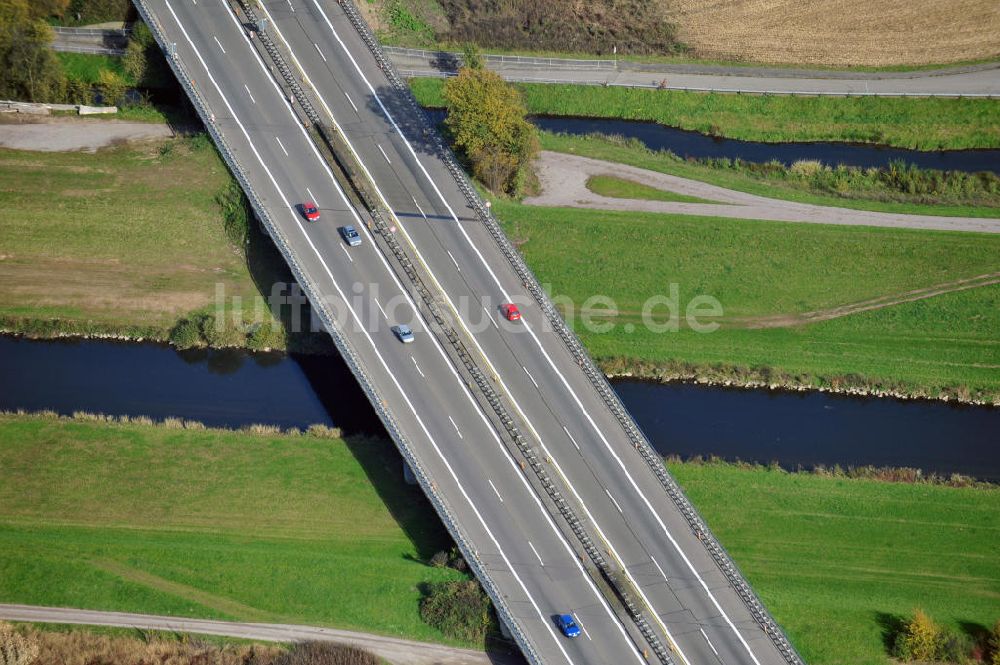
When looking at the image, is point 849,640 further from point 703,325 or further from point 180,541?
point 180,541

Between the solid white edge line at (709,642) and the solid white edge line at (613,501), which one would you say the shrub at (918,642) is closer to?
the solid white edge line at (709,642)

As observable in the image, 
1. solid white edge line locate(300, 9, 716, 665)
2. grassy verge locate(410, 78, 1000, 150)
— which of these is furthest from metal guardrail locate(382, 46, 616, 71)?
solid white edge line locate(300, 9, 716, 665)

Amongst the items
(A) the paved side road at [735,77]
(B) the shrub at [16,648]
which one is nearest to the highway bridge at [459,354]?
(A) the paved side road at [735,77]

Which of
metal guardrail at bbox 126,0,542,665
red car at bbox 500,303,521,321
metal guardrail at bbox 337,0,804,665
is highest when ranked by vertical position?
metal guardrail at bbox 337,0,804,665

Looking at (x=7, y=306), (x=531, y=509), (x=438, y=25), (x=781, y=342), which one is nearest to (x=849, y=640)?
(x=531, y=509)

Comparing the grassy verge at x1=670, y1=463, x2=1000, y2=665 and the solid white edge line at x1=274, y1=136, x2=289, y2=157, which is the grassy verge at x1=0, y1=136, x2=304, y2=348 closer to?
the solid white edge line at x1=274, y1=136, x2=289, y2=157

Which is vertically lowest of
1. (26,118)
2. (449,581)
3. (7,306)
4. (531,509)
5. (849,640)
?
(7,306)

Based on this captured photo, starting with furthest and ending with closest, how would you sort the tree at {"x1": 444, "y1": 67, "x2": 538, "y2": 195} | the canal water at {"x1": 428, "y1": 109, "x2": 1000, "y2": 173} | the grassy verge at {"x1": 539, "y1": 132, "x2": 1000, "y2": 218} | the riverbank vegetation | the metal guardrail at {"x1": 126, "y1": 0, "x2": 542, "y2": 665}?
1. the canal water at {"x1": 428, "y1": 109, "x2": 1000, "y2": 173}
2. the grassy verge at {"x1": 539, "y1": 132, "x2": 1000, "y2": 218}
3. the tree at {"x1": 444, "y1": 67, "x2": 538, "y2": 195}
4. the riverbank vegetation
5. the metal guardrail at {"x1": 126, "y1": 0, "x2": 542, "y2": 665}
